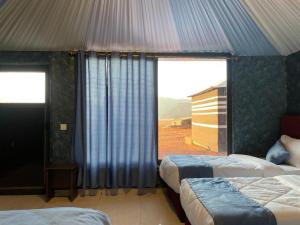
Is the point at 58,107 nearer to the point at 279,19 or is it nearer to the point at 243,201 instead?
the point at 243,201

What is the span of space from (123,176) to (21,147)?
5.84 ft

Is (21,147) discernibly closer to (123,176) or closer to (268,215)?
(123,176)

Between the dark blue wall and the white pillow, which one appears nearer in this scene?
the white pillow

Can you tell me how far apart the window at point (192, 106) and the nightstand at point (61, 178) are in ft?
4.92

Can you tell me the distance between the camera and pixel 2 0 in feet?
9.96

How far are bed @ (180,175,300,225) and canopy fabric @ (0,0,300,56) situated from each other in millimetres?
2064

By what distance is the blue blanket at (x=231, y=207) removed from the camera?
1.86m

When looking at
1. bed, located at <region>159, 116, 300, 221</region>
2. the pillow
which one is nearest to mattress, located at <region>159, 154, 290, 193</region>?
bed, located at <region>159, 116, 300, 221</region>

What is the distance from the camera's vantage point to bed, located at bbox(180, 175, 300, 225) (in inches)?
74.0

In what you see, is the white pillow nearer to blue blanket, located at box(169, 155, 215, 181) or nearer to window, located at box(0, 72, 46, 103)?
blue blanket, located at box(169, 155, 215, 181)

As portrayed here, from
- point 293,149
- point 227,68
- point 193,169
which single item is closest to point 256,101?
point 227,68

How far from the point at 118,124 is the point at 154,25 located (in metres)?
1.66

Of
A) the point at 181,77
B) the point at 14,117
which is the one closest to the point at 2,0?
the point at 14,117

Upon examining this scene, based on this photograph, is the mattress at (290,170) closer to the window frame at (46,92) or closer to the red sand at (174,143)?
the red sand at (174,143)
